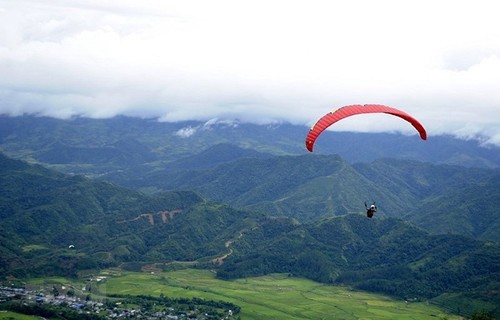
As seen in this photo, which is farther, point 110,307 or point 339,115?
point 110,307

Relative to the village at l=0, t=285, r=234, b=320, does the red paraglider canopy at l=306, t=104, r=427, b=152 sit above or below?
above

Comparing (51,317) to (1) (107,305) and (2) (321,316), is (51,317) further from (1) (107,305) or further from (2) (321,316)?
(2) (321,316)

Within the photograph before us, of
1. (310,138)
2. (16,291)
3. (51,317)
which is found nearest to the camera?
(310,138)

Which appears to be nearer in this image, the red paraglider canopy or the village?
the red paraglider canopy

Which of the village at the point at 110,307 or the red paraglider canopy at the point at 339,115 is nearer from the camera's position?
the red paraglider canopy at the point at 339,115

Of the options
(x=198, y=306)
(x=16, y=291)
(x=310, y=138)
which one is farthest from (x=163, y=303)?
(x=310, y=138)

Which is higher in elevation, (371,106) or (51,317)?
(371,106)

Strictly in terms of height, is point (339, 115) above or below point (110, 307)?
above

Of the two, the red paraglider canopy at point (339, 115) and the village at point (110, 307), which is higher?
the red paraglider canopy at point (339, 115)
